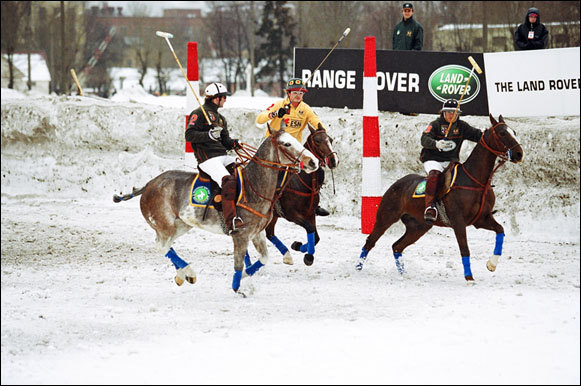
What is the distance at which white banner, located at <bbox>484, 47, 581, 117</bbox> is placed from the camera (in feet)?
48.9

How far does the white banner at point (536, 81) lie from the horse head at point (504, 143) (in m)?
4.12

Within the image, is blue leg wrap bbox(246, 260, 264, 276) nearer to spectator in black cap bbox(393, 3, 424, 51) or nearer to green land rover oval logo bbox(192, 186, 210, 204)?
green land rover oval logo bbox(192, 186, 210, 204)

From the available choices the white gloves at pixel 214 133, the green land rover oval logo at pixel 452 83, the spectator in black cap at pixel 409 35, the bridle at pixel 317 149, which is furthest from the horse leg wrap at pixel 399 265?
the spectator in black cap at pixel 409 35

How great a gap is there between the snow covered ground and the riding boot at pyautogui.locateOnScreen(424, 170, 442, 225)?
805 mm

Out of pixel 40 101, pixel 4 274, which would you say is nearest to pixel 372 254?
pixel 4 274

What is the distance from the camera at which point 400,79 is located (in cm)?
1678

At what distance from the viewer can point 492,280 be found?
11.3m

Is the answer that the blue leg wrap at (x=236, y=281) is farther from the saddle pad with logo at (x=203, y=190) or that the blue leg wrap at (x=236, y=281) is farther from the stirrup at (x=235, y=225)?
the saddle pad with logo at (x=203, y=190)

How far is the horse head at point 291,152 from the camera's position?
1070cm

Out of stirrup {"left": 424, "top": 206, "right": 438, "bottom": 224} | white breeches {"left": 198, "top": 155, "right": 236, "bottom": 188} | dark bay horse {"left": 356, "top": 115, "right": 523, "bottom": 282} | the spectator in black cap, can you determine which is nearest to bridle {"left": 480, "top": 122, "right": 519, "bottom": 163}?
→ dark bay horse {"left": 356, "top": 115, "right": 523, "bottom": 282}

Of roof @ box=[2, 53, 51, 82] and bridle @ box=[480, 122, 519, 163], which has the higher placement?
roof @ box=[2, 53, 51, 82]

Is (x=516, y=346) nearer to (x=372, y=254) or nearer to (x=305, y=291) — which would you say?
(x=305, y=291)

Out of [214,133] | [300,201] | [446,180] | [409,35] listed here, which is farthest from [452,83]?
[214,133]

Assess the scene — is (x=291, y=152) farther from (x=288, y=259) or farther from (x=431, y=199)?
(x=288, y=259)
